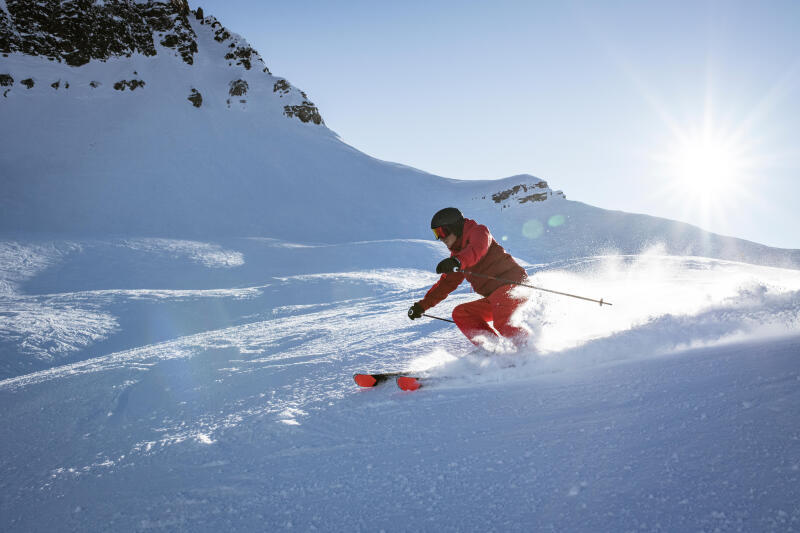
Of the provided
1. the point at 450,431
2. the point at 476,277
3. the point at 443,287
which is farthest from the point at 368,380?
the point at 476,277

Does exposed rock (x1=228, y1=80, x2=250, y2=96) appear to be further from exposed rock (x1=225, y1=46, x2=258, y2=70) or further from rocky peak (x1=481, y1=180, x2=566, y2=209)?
rocky peak (x1=481, y1=180, x2=566, y2=209)

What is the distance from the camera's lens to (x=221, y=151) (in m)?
38.1

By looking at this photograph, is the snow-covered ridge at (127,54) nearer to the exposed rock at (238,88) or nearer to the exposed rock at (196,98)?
the exposed rock at (238,88)

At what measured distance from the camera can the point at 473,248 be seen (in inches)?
158

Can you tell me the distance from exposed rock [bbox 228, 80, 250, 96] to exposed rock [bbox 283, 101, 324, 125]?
16.9 feet

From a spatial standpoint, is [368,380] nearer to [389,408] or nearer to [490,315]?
[389,408]

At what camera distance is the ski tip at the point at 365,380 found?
2.96 meters

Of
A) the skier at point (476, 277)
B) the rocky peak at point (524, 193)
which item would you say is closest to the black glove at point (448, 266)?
the skier at point (476, 277)

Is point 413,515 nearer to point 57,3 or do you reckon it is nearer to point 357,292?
point 357,292

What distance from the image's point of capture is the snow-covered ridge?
137ft

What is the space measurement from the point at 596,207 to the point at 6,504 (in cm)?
4816

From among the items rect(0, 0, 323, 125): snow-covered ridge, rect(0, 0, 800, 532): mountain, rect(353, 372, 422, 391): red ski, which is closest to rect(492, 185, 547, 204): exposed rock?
rect(0, 0, 323, 125): snow-covered ridge

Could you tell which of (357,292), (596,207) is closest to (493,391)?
(357,292)

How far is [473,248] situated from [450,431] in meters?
2.33
